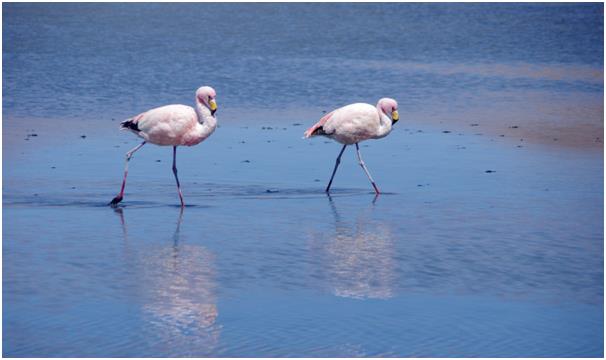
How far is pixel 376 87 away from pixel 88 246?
11.7 metres

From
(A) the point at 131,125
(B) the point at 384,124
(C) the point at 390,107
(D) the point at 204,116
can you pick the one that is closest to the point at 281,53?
(C) the point at 390,107

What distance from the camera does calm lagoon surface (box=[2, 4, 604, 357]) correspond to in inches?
292

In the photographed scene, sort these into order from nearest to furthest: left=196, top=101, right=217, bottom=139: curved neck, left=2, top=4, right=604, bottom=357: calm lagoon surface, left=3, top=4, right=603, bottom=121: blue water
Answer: left=2, top=4, right=604, bottom=357: calm lagoon surface → left=196, top=101, right=217, bottom=139: curved neck → left=3, top=4, right=603, bottom=121: blue water

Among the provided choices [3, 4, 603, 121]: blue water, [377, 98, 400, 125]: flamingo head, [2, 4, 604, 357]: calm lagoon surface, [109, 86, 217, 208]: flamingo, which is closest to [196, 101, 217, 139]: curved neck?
[109, 86, 217, 208]: flamingo

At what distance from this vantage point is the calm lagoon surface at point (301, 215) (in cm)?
742

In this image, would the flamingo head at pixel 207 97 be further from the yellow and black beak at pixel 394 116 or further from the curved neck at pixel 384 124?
the yellow and black beak at pixel 394 116

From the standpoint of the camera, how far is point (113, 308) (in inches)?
304

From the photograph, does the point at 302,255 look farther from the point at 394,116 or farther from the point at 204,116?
the point at 394,116

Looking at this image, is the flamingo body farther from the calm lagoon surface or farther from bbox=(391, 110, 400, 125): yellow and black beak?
the calm lagoon surface

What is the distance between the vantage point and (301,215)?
36.0 ft

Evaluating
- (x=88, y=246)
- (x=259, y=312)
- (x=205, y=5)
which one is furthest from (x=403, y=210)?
(x=205, y=5)

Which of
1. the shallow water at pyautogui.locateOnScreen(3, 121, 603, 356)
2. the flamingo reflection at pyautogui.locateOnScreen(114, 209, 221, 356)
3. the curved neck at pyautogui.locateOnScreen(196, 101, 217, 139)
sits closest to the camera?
the flamingo reflection at pyautogui.locateOnScreen(114, 209, 221, 356)

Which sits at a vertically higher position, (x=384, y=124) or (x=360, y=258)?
(x=384, y=124)

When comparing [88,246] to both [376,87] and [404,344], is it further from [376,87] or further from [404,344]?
[376,87]
